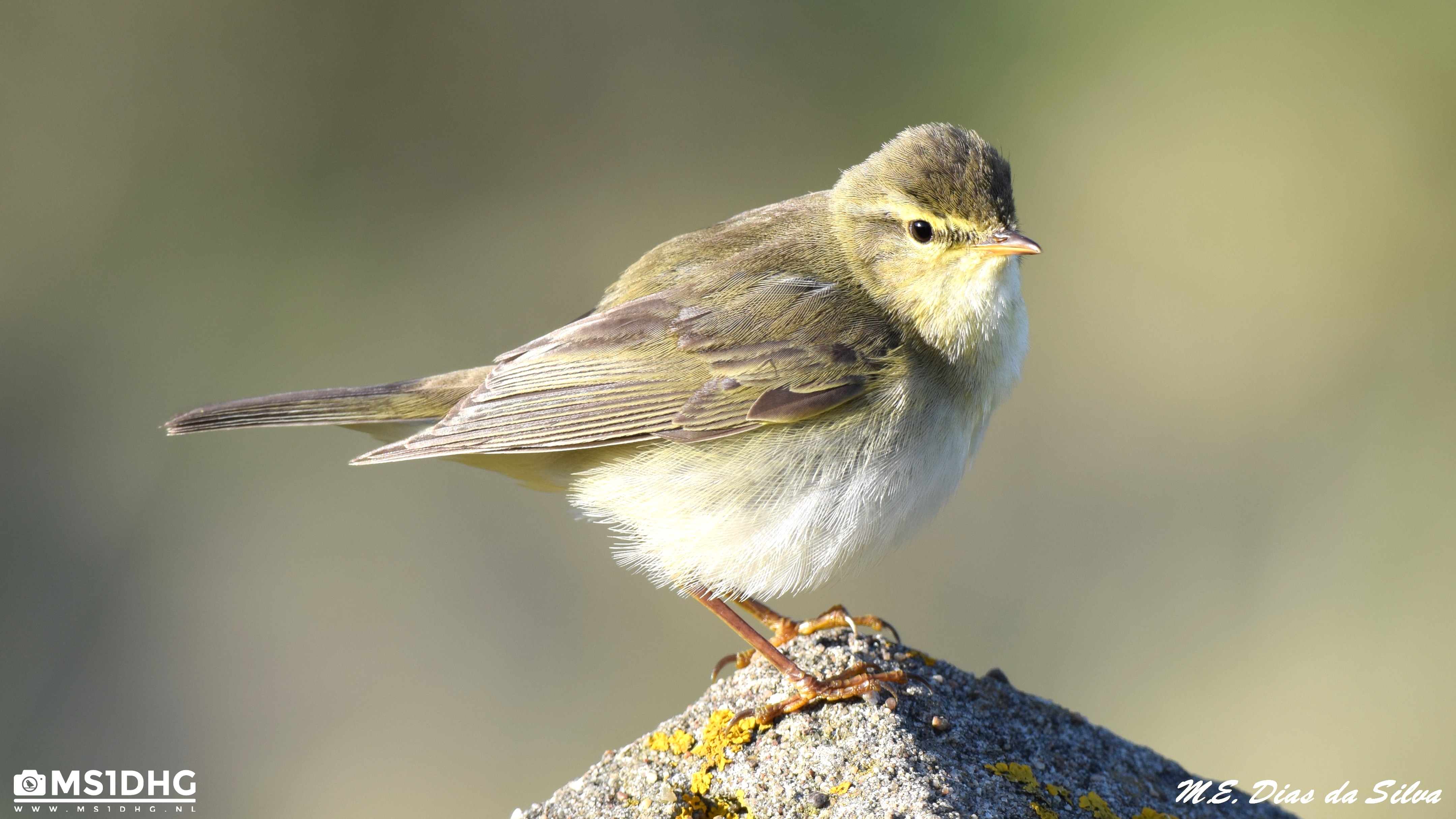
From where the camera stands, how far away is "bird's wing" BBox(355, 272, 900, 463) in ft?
12.4

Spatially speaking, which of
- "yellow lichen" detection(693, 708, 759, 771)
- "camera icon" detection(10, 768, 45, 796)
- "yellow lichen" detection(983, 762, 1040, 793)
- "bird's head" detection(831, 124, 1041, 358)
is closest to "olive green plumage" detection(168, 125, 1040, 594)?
"bird's head" detection(831, 124, 1041, 358)

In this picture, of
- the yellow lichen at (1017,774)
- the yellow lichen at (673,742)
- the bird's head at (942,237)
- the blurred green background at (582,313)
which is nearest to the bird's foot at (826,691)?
the yellow lichen at (673,742)

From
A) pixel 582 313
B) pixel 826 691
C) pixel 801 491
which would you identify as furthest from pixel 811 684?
pixel 582 313

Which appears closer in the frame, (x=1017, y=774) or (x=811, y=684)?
(x=1017, y=774)

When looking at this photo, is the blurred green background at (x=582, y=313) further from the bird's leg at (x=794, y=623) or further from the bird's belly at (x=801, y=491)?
the bird's belly at (x=801, y=491)

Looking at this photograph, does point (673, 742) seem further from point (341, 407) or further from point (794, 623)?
point (341, 407)

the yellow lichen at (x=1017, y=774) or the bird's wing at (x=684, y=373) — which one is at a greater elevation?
the bird's wing at (x=684, y=373)

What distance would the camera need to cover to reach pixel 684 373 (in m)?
3.91

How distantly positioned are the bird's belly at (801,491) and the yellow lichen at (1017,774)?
81cm

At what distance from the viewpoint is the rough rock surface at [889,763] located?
9.94 ft

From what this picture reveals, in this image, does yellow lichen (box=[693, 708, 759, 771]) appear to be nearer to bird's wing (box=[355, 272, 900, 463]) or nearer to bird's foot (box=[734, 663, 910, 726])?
bird's foot (box=[734, 663, 910, 726])

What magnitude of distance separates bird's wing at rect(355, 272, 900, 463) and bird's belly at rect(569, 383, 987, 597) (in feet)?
0.25

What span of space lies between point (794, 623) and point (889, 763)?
108 cm

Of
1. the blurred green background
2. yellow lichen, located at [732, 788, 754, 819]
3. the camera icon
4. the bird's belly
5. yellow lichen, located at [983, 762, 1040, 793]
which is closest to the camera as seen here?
yellow lichen, located at [732, 788, 754, 819]
